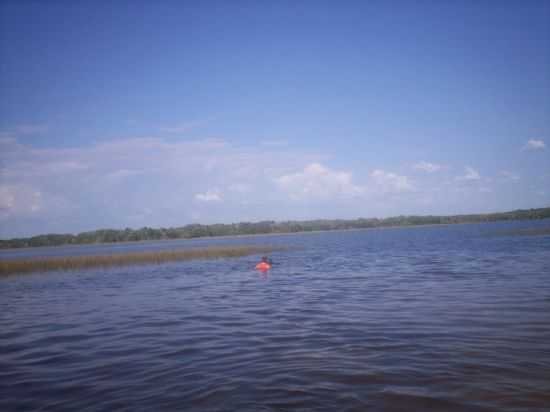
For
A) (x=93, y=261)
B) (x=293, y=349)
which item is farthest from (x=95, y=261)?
(x=293, y=349)

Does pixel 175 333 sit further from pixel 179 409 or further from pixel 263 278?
pixel 263 278

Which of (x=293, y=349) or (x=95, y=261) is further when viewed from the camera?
(x=95, y=261)

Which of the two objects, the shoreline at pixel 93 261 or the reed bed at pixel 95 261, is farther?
the reed bed at pixel 95 261

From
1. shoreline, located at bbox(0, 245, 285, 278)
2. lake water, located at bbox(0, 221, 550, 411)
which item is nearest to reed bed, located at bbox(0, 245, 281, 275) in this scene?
shoreline, located at bbox(0, 245, 285, 278)

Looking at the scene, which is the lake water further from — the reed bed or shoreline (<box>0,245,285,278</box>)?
the reed bed

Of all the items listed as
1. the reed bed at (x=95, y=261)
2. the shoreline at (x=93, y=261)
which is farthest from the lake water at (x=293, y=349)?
the reed bed at (x=95, y=261)

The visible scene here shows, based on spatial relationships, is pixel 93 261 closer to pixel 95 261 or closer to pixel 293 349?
pixel 95 261

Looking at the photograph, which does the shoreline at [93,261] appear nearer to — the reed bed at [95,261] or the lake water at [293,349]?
the reed bed at [95,261]

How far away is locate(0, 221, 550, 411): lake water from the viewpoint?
7195 mm

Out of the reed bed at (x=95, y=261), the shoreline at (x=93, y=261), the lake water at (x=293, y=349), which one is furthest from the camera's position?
the reed bed at (x=95, y=261)

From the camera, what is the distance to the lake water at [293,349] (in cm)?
720

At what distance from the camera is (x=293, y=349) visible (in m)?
10.1

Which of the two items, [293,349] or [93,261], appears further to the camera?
[93,261]

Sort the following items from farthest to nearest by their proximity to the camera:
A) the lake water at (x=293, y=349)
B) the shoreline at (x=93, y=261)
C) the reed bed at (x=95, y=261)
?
the reed bed at (x=95, y=261), the shoreline at (x=93, y=261), the lake water at (x=293, y=349)
